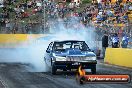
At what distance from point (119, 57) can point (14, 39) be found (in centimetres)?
1953

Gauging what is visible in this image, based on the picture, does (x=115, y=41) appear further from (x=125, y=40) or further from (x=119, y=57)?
(x=119, y=57)

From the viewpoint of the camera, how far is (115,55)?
23.6m

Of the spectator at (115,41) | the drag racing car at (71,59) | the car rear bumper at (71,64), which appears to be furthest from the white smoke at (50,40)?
the car rear bumper at (71,64)

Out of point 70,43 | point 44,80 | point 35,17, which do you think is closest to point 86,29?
point 35,17

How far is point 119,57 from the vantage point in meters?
22.9

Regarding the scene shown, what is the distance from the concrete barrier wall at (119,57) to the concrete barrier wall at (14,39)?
1594 centimetres

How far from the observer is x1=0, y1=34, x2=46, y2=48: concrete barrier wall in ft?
131

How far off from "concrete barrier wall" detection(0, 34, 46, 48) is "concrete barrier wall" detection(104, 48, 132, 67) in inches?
628

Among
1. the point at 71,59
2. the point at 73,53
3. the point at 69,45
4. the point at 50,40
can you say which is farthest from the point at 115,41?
the point at 71,59

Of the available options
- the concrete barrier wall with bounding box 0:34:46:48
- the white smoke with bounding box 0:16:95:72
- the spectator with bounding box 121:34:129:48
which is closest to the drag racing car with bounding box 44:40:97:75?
the white smoke with bounding box 0:16:95:72

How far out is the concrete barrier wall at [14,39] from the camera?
1574 inches

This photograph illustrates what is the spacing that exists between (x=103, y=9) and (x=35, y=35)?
7.13 meters

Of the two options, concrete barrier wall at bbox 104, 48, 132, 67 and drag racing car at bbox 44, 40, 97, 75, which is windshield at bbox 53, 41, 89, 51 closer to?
drag racing car at bbox 44, 40, 97, 75

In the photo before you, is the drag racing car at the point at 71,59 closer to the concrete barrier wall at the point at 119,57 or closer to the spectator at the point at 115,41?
the concrete barrier wall at the point at 119,57
